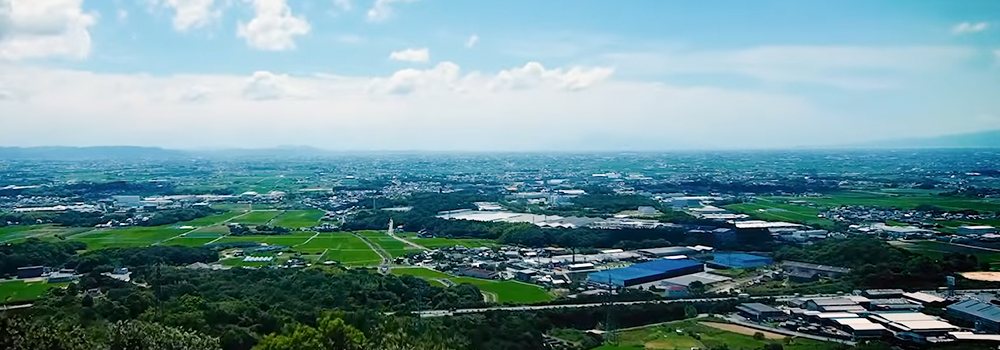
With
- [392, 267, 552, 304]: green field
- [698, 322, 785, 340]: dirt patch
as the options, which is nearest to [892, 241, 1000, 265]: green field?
[698, 322, 785, 340]: dirt patch

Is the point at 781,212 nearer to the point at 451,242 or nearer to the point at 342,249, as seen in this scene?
the point at 451,242

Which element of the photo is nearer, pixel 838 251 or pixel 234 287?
pixel 234 287

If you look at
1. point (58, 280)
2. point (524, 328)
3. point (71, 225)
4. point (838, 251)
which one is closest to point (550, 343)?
point (524, 328)

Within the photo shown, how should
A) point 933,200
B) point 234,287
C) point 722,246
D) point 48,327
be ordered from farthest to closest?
point 933,200
point 722,246
point 234,287
point 48,327

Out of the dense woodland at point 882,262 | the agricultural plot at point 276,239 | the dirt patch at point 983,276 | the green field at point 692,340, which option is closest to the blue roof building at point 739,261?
the dense woodland at point 882,262

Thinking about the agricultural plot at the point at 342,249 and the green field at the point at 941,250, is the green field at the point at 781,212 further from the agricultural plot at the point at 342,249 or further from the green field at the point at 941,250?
the agricultural plot at the point at 342,249

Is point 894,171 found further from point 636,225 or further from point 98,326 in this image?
point 98,326

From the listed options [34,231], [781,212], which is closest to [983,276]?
[781,212]
